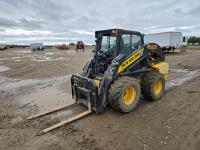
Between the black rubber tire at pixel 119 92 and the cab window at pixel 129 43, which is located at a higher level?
the cab window at pixel 129 43

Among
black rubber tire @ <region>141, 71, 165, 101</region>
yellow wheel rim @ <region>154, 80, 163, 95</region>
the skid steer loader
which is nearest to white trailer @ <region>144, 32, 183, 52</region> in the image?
the skid steer loader

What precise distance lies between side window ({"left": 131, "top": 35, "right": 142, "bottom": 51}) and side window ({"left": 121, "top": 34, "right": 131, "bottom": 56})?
7.0 inches

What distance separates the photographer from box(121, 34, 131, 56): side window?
5.12 meters

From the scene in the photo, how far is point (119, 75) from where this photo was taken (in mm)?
4844

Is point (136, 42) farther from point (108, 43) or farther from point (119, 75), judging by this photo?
point (119, 75)

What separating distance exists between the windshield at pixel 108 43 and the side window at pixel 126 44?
0.26 meters

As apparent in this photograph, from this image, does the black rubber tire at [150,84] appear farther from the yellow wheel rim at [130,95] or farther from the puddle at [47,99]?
the puddle at [47,99]

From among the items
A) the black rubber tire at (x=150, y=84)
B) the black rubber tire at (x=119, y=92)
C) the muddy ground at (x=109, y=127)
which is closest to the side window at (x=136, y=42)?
the black rubber tire at (x=150, y=84)

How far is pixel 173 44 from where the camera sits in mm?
25328

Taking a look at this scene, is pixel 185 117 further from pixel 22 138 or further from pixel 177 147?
pixel 22 138

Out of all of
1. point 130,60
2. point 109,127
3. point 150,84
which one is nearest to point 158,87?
point 150,84

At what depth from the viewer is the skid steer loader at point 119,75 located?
15.1ft

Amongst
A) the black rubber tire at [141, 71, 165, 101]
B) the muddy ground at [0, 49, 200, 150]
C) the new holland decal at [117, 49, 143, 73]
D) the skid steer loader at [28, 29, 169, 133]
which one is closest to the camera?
the muddy ground at [0, 49, 200, 150]

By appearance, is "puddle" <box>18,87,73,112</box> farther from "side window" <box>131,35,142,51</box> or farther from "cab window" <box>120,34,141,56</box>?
"side window" <box>131,35,142,51</box>
